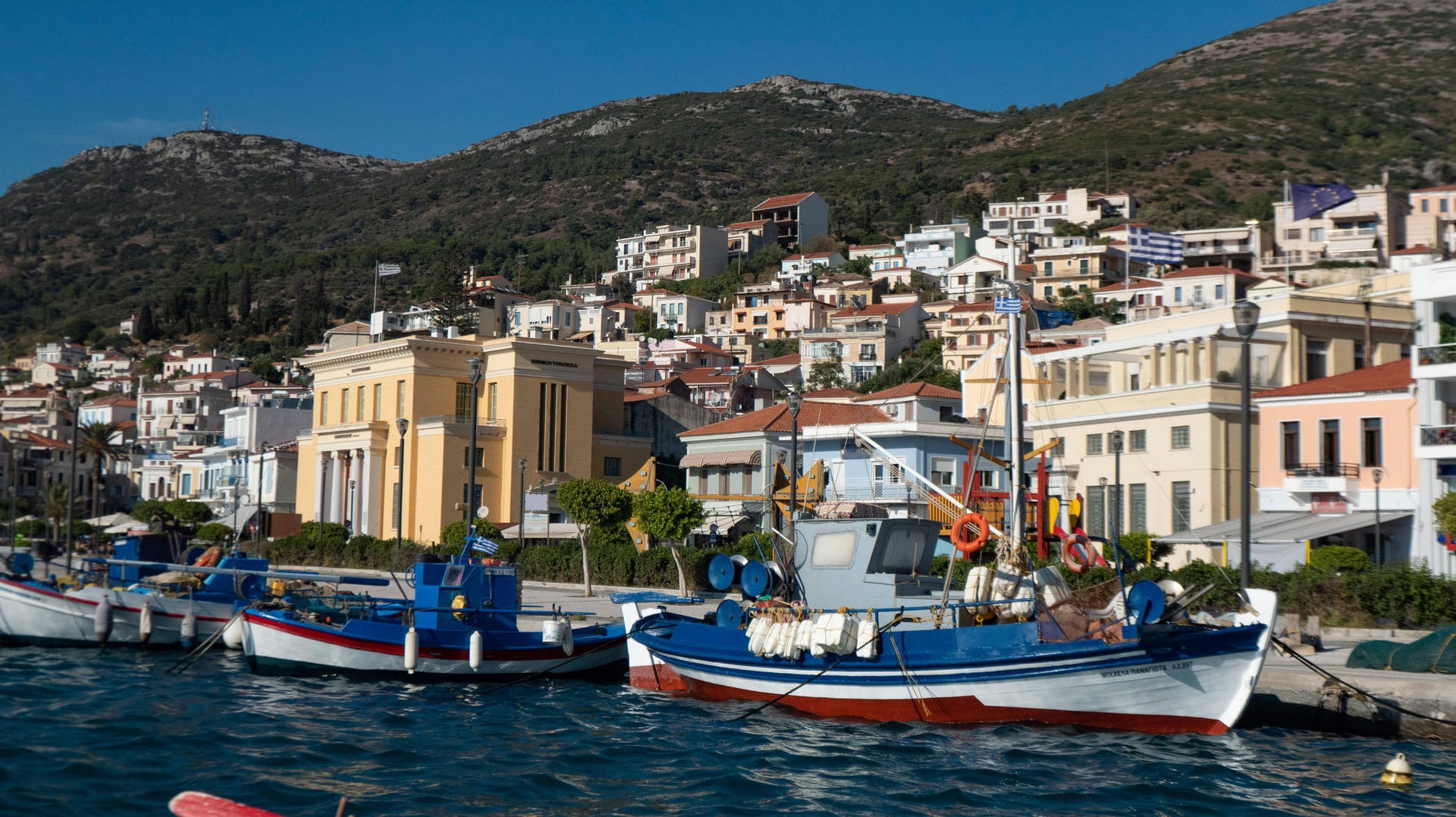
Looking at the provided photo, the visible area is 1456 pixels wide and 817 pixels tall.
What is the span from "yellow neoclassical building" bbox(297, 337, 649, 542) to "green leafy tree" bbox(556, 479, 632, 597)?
1359cm

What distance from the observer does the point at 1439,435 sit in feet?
111

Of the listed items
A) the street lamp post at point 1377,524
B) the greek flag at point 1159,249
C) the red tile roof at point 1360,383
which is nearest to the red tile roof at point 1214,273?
the greek flag at point 1159,249

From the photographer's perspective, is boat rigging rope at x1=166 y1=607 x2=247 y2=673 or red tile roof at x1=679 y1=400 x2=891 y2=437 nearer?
boat rigging rope at x1=166 y1=607 x2=247 y2=673

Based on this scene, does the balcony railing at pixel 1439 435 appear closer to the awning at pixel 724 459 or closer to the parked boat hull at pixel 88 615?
the awning at pixel 724 459

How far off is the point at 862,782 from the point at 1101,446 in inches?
1209

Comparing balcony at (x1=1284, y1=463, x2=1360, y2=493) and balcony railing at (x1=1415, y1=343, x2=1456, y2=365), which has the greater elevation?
balcony railing at (x1=1415, y1=343, x2=1456, y2=365)

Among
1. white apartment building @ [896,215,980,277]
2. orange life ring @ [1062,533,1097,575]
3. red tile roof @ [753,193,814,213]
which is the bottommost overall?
orange life ring @ [1062,533,1097,575]

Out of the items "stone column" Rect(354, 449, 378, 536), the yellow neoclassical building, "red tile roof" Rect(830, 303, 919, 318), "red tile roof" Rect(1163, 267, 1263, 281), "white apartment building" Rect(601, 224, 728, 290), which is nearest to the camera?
the yellow neoclassical building

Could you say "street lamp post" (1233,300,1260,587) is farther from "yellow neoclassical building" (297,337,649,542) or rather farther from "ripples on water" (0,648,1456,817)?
"yellow neoclassical building" (297,337,649,542)

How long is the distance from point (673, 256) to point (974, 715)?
139 metres

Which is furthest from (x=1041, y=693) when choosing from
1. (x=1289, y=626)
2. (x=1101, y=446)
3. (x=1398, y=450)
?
(x=1101, y=446)

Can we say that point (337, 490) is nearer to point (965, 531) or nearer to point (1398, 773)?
point (965, 531)

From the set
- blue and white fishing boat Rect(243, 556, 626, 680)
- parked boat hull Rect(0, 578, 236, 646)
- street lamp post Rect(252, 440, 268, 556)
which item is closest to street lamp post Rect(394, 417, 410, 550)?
street lamp post Rect(252, 440, 268, 556)

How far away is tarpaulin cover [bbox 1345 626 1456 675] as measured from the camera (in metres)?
21.0
